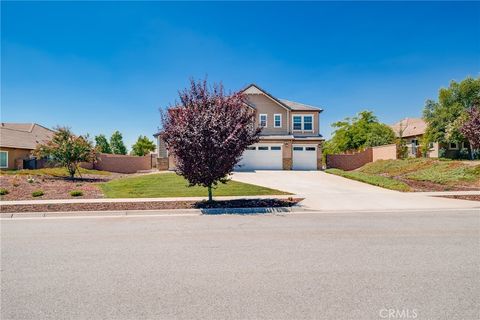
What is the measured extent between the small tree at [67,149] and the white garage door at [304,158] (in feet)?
59.2

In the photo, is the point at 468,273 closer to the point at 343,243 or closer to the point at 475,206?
the point at 343,243

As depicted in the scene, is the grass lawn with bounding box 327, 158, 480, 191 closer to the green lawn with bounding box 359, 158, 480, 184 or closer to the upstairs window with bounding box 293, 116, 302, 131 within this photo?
the green lawn with bounding box 359, 158, 480, 184

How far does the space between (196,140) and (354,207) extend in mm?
A: 6618

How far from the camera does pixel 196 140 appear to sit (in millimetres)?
10078

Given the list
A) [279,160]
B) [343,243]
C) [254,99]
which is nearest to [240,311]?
[343,243]

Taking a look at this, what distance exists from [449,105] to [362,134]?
11.9 meters

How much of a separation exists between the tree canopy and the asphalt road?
1350 inches

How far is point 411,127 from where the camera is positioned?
4344cm

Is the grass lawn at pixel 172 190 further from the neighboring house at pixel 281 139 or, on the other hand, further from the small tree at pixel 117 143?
the small tree at pixel 117 143

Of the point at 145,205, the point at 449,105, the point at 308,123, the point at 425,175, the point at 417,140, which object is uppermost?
the point at 449,105

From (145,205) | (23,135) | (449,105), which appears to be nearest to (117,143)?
(23,135)

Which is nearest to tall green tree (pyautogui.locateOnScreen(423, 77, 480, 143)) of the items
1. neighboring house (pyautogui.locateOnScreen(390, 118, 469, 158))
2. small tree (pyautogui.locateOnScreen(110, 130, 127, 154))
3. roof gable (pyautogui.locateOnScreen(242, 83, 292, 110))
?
neighboring house (pyautogui.locateOnScreen(390, 118, 469, 158))

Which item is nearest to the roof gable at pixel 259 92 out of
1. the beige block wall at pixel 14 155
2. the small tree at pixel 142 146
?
the beige block wall at pixel 14 155

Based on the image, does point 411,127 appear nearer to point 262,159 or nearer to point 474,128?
point 474,128
